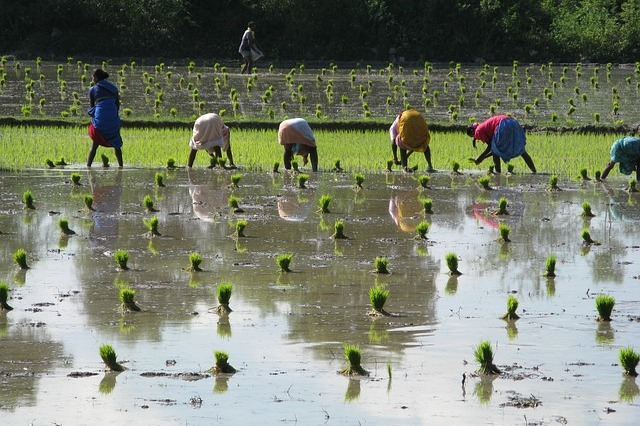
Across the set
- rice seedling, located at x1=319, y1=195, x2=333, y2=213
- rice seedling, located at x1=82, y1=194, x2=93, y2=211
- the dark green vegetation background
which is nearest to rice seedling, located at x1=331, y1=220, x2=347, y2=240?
rice seedling, located at x1=319, y1=195, x2=333, y2=213

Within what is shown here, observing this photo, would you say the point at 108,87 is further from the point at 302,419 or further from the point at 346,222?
the point at 302,419

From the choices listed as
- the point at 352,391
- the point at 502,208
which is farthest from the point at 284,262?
the point at 502,208

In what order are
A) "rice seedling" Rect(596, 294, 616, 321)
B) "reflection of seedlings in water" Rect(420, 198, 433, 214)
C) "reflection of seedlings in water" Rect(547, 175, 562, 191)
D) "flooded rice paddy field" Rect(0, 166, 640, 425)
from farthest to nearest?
1. "reflection of seedlings in water" Rect(547, 175, 562, 191)
2. "reflection of seedlings in water" Rect(420, 198, 433, 214)
3. "rice seedling" Rect(596, 294, 616, 321)
4. "flooded rice paddy field" Rect(0, 166, 640, 425)

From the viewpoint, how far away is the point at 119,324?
313 inches

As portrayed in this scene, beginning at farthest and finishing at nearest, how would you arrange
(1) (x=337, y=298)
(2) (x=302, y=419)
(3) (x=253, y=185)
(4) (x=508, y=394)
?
1. (3) (x=253, y=185)
2. (1) (x=337, y=298)
3. (4) (x=508, y=394)
4. (2) (x=302, y=419)

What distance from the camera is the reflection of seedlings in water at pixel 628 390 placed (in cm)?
645

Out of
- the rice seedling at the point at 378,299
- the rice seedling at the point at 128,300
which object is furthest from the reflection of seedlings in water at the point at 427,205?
the rice seedling at the point at 128,300

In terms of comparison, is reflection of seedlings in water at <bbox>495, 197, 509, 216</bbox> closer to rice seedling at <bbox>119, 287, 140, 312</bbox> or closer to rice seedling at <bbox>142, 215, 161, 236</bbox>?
rice seedling at <bbox>142, 215, 161, 236</bbox>

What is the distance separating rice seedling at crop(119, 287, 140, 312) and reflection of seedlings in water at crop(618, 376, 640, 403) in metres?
3.22

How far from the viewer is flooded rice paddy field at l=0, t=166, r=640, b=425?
6336 mm

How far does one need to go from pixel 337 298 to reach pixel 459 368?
6.39 ft

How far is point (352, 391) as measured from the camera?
21.4ft

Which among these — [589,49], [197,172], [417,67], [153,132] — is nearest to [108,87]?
[197,172]

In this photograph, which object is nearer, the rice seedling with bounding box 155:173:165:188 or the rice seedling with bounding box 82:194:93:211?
the rice seedling with bounding box 82:194:93:211
